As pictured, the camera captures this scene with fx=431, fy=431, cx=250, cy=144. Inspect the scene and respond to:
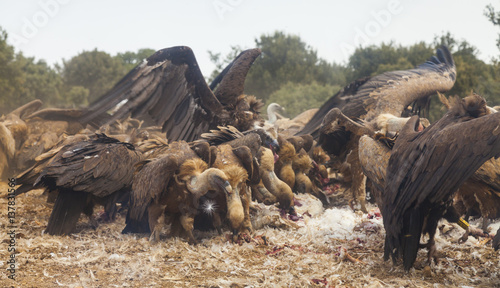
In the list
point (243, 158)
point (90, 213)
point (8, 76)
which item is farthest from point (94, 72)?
point (243, 158)

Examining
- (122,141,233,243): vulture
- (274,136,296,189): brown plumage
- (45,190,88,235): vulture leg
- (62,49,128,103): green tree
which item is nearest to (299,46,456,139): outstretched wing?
(274,136,296,189): brown plumage

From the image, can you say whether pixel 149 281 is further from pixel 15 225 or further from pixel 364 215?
pixel 364 215

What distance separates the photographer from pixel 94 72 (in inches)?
1278

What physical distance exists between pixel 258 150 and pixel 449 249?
98.9 inches

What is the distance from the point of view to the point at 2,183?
284 inches

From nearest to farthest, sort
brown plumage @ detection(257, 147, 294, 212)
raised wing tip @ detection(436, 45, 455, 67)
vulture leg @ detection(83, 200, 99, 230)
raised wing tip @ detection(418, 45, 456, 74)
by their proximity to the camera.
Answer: vulture leg @ detection(83, 200, 99, 230)
brown plumage @ detection(257, 147, 294, 212)
raised wing tip @ detection(418, 45, 456, 74)
raised wing tip @ detection(436, 45, 455, 67)

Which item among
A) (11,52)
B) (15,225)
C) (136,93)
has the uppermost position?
(11,52)

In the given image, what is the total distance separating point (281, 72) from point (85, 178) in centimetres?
2669

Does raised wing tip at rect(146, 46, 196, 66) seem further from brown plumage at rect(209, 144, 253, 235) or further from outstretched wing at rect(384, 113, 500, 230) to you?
outstretched wing at rect(384, 113, 500, 230)

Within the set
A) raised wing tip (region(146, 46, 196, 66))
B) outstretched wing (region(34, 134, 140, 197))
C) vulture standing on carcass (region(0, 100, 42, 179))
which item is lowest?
outstretched wing (region(34, 134, 140, 197))

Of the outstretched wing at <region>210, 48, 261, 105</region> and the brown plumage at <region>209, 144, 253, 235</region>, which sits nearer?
the brown plumage at <region>209, 144, 253, 235</region>

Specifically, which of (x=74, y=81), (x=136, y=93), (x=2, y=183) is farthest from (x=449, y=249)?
(x=74, y=81)

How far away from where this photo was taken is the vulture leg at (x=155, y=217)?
448 centimetres

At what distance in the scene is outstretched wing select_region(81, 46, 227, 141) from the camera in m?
6.31
